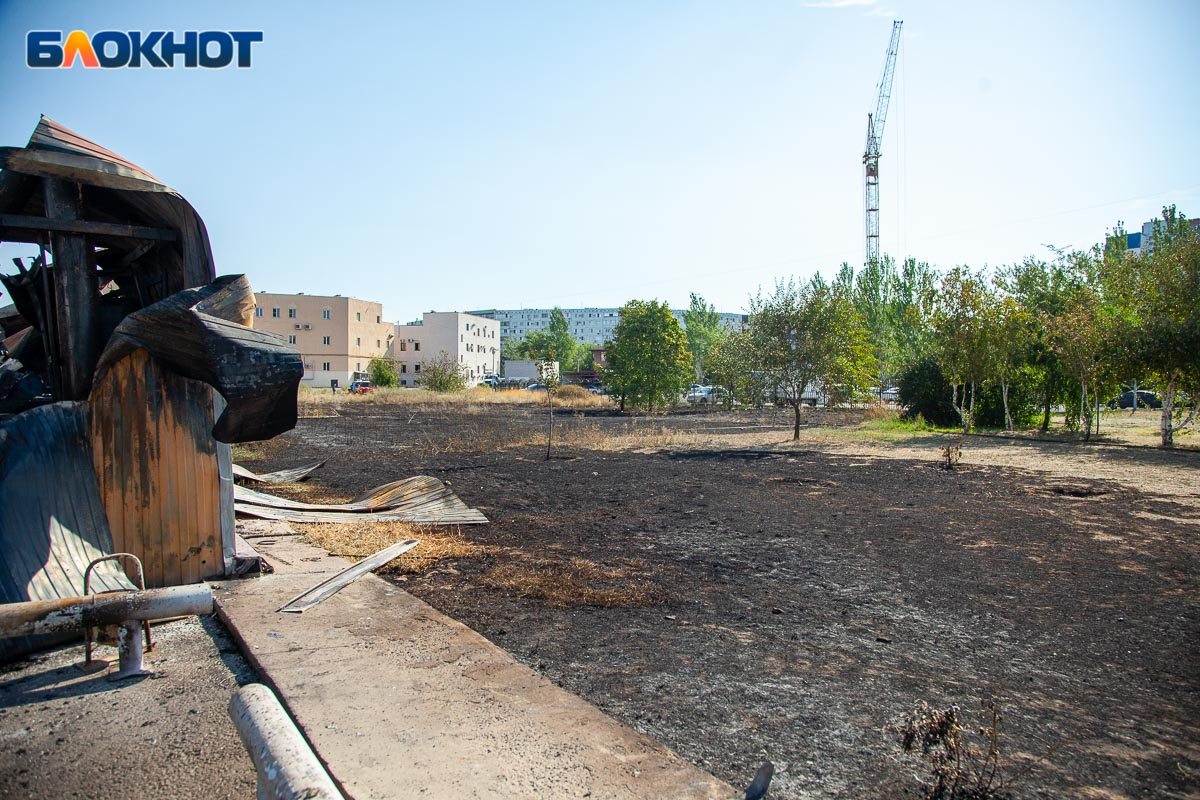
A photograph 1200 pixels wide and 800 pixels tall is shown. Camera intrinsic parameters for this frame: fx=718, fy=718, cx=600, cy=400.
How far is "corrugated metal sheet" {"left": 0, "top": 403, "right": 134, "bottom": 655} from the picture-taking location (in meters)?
4.05

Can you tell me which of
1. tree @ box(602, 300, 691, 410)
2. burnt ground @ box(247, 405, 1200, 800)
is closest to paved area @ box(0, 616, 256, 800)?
burnt ground @ box(247, 405, 1200, 800)

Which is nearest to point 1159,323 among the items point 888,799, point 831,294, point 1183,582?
point 831,294

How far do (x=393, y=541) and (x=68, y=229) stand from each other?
3.91 m

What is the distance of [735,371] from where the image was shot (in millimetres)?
23172

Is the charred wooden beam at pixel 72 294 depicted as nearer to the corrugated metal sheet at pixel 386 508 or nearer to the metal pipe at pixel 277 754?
the corrugated metal sheet at pixel 386 508

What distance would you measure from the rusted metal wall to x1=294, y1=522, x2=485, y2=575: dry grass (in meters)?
1.62

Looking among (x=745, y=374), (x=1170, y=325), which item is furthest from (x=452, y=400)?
(x=1170, y=325)

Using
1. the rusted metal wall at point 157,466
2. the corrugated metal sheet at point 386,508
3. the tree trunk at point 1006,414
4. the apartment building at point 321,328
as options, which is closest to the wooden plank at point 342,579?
the rusted metal wall at point 157,466

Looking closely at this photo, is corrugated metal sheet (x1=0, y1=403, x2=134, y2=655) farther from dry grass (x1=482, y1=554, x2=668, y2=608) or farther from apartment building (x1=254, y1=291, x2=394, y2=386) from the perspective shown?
apartment building (x1=254, y1=291, x2=394, y2=386)

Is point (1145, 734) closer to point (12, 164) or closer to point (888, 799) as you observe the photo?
point (888, 799)

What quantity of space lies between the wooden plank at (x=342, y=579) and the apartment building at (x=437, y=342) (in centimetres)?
8587

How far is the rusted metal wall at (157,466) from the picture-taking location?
4840 mm

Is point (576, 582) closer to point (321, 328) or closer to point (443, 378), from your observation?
point (443, 378)

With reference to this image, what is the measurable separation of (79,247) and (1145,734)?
7.06 metres
